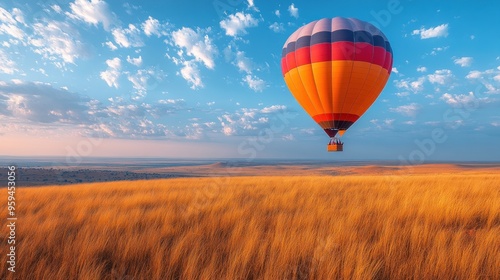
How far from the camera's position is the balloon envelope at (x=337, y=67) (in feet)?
51.3

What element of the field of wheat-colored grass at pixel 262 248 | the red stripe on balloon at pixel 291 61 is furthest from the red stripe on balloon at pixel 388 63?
the field of wheat-colored grass at pixel 262 248

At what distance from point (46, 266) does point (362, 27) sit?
60.8ft

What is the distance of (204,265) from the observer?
287 cm

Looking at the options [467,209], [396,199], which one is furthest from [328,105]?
[467,209]

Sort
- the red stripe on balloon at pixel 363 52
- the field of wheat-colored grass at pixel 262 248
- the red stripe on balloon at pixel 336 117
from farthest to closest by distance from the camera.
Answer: the red stripe on balloon at pixel 336 117, the red stripe on balloon at pixel 363 52, the field of wheat-colored grass at pixel 262 248

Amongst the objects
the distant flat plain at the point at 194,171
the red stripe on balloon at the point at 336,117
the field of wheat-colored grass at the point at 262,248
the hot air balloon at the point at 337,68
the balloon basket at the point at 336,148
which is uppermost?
the hot air balloon at the point at 337,68

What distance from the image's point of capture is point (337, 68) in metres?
15.7

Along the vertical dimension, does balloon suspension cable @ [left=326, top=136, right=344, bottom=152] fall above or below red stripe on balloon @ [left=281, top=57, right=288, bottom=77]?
below

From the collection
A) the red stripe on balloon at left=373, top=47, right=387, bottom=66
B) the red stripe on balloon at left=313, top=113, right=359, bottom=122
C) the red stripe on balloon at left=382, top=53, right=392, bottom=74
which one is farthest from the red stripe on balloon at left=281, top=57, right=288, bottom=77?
the red stripe on balloon at left=382, top=53, right=392, bottom=74

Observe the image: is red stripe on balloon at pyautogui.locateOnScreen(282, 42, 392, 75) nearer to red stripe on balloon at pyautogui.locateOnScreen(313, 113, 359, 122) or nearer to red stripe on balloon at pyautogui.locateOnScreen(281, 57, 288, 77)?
red stripe on balloon at pyautogui.locateOnScreen(281, 57, 288, 77)

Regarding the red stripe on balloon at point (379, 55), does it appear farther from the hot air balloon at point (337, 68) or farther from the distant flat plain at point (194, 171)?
the distant flat plain at point (194, 171)

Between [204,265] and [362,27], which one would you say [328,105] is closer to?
[362,27]

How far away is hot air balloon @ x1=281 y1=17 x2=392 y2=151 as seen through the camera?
15.6 metres

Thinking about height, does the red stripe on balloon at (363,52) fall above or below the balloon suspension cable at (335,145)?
above
